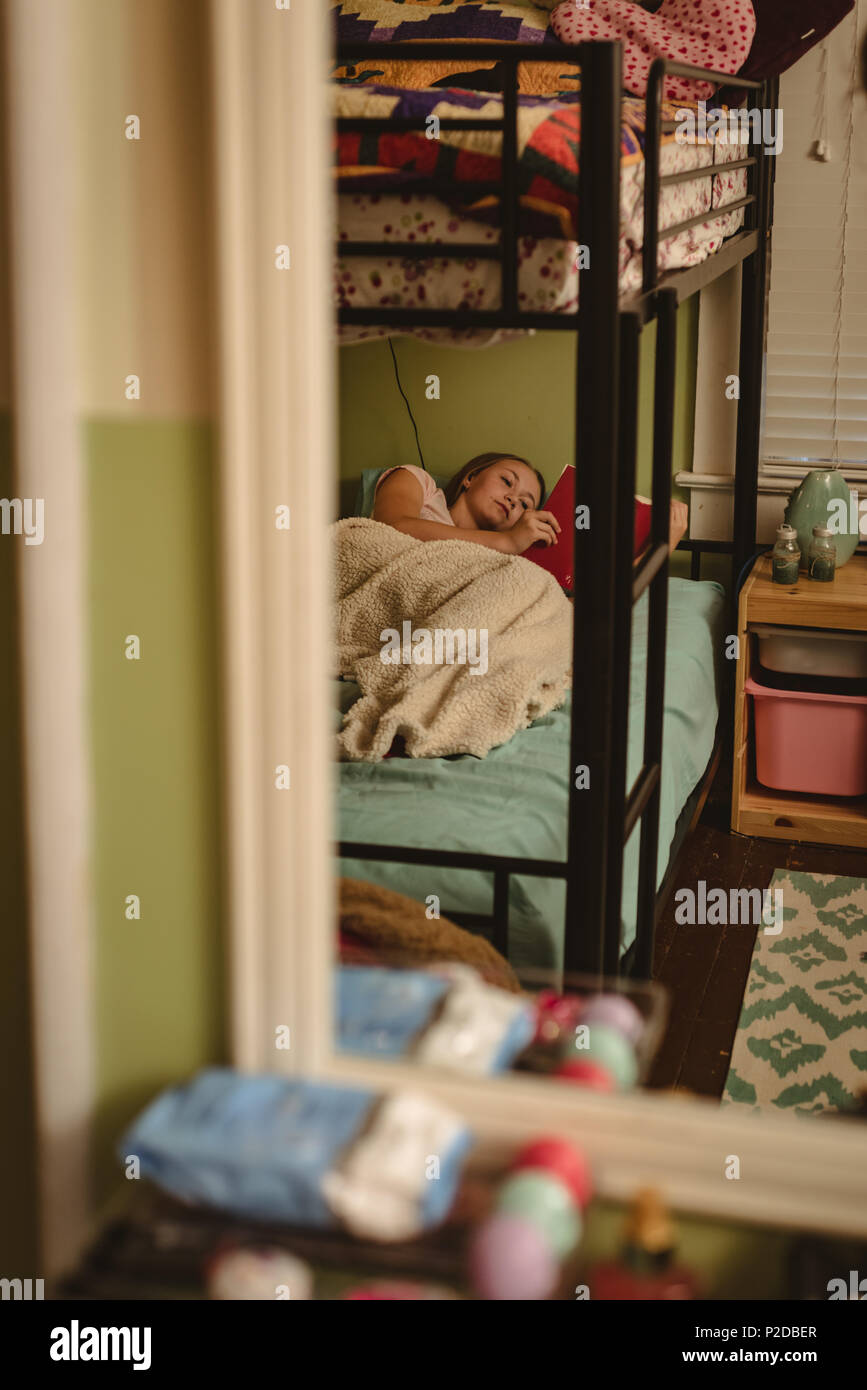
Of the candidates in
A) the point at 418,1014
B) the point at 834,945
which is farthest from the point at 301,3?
the point at 834,945

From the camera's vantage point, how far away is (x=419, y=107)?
1.76 m

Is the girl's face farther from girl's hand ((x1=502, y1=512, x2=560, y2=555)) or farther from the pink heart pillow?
the pink heart pillow

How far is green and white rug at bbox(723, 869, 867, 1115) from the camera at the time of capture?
2.31 m

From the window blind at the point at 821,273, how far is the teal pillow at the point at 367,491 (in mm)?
1027

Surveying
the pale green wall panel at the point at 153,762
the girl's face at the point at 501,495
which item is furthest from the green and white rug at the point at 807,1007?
the pale green wall panel at the point at 153,762

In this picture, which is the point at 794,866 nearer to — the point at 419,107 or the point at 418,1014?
the point at 419,107

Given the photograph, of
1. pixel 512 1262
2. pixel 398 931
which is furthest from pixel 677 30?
pixel 512 1262

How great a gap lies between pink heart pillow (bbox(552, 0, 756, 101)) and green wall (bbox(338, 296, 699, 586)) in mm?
864

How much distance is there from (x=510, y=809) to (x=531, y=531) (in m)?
1.15

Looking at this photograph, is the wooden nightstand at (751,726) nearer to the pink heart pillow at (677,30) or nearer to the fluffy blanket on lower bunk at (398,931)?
the pink heart pillow at (677,30)

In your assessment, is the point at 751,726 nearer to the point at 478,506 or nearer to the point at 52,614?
the point at 478,506

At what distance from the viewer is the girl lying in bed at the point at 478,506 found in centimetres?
325
